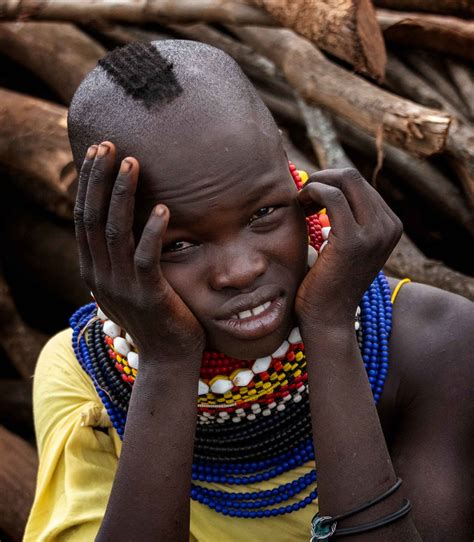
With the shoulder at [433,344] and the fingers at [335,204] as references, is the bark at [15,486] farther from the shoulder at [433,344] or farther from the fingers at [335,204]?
the fingers at [335,204]

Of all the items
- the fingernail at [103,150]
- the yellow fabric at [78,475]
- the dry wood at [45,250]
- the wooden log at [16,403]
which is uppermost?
the fingernail at [103,150]

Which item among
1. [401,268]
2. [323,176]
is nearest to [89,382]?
[323,176]

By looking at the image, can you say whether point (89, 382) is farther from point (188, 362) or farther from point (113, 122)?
point (113, 122)

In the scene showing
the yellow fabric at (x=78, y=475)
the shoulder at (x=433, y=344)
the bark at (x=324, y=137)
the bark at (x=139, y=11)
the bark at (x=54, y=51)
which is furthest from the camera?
the bark at (x=54, y=51)

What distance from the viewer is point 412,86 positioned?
10.8 feet

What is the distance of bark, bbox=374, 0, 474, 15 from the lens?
3148 millimetres

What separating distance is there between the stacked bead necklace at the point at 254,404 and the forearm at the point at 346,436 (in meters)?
0.12

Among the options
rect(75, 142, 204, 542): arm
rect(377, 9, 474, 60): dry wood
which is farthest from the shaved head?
rect(377, 9, 474, 60): dry wood

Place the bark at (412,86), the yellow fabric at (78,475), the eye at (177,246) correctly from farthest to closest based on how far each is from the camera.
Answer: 1. the bark at (412,86)
2. the yellow fabric at (78,475)
3. the eye at (177,246)

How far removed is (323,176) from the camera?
1.97m

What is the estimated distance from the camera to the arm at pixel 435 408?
2.04 metres

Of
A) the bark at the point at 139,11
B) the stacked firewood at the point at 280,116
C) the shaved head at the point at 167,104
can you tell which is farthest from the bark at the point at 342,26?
the shaved head at the point at 167,104

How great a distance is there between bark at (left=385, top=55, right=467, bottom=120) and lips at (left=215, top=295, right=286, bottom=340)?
161 centimetres

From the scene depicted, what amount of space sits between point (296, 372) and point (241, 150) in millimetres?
567
